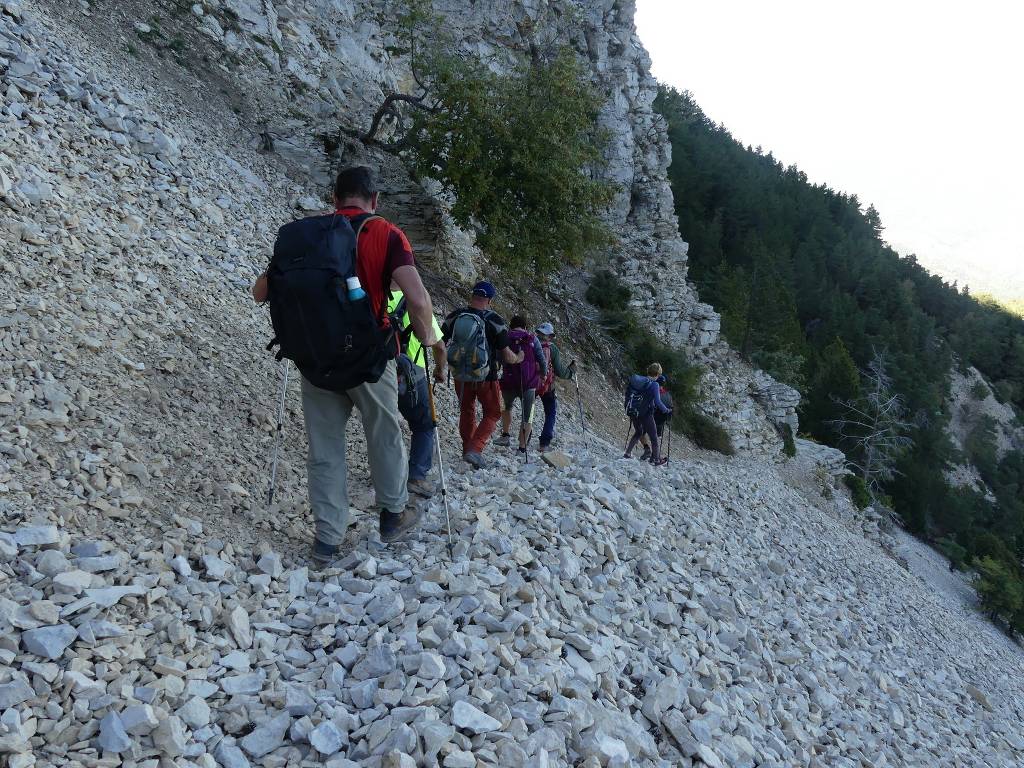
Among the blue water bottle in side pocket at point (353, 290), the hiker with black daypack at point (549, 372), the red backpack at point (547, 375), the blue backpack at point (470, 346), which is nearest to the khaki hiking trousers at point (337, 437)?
the blue water bottle in side pocket at point (353, 290)

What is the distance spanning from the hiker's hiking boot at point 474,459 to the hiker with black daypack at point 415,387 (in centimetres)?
171

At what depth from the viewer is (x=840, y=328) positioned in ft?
Answer: 209

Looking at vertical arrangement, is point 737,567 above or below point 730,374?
below

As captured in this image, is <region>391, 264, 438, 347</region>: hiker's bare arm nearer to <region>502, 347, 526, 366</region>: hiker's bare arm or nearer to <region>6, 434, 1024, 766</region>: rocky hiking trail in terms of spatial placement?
<region>6, 434, 1024, 766</region>: rocky hiking trail

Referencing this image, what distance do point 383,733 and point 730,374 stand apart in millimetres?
30746

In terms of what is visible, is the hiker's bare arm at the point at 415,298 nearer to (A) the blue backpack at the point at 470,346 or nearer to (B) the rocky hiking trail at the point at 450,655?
(B) the rocky hiking trail at the point at 450,655

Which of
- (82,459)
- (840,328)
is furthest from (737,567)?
(840,328)

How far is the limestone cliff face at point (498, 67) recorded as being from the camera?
16016 mm

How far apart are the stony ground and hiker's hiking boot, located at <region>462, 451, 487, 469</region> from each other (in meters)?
0.17

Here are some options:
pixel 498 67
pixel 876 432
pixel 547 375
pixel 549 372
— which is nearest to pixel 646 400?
pixel 549 372

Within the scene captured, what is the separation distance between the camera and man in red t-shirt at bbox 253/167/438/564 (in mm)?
4383

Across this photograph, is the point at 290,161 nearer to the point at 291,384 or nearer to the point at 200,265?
the point at 200,265

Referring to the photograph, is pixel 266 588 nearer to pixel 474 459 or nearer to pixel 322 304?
pixel 322 304

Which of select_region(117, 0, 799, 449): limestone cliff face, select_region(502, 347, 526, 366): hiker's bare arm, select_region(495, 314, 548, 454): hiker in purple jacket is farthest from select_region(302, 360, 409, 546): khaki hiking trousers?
select_region(117, 0, 799, 449): limestone cliff face
